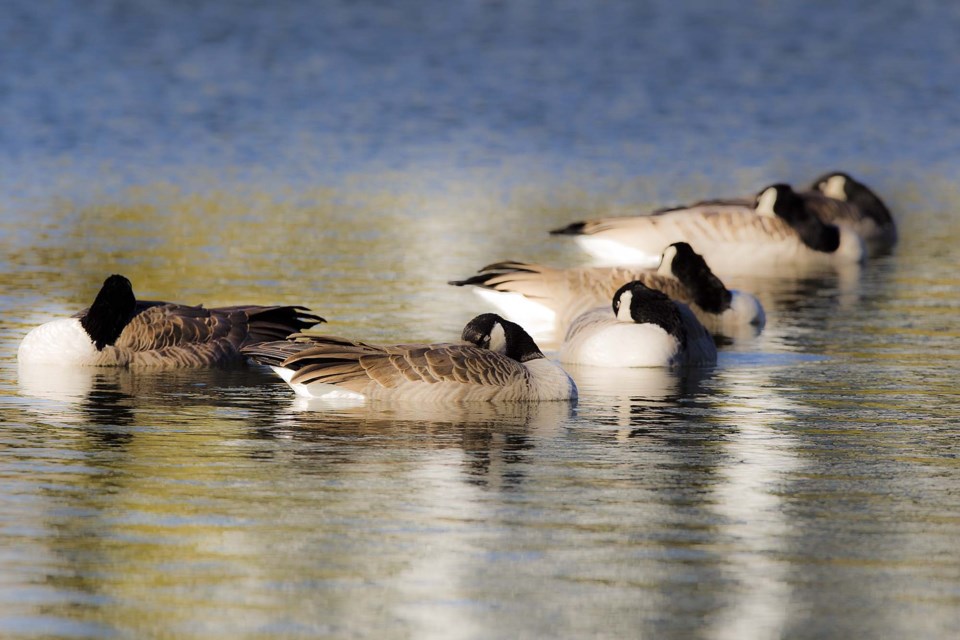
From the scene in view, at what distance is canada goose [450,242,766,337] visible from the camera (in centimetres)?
1736

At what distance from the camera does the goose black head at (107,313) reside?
1444cm

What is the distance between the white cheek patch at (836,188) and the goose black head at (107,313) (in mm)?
14538

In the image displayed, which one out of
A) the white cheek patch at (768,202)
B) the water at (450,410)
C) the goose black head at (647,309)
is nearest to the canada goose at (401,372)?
the water at (450,410)

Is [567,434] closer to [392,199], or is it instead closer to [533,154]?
[392,199]

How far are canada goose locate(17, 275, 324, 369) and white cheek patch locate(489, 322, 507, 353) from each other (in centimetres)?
250

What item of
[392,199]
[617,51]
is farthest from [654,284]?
[617,51]

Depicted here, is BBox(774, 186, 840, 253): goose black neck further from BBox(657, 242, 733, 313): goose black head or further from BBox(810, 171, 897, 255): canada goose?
BBox(657, 242, 733, 313): goose black head

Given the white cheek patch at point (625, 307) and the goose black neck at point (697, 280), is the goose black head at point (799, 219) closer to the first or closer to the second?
the goose black neck at point (697, 280)

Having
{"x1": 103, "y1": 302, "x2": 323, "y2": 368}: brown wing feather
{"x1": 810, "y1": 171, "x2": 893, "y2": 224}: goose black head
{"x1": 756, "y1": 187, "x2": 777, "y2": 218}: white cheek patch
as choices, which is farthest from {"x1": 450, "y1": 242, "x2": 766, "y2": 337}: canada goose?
{"x1": 810, "y1": 171, "x2": 893, "y2": 224}: goose black head

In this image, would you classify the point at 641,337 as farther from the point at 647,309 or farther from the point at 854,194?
the point at 854,194

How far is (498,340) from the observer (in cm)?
1318

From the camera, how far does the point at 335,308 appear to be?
679 inches

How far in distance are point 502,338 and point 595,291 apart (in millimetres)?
4339

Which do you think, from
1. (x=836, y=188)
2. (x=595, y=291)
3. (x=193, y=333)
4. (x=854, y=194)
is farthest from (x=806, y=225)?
(x=193, y=333)
